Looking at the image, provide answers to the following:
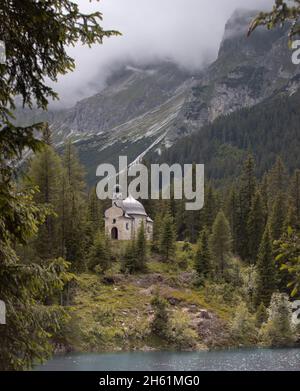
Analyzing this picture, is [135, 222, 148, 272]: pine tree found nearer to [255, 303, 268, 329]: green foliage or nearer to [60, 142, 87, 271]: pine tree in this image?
[60, 142, 87, 271]: pine tree

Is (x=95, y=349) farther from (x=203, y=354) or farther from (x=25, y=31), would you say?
(x=25, y=31)

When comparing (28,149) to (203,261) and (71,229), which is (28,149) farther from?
(203,261)

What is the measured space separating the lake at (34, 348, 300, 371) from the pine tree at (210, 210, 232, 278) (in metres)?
21.6

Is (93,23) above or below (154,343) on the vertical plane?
above

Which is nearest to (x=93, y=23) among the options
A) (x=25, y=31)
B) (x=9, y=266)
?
(x=25, y=31)

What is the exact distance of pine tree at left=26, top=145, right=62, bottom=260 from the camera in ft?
176

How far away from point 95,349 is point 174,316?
10.6 meters

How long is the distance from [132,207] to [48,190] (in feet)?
113

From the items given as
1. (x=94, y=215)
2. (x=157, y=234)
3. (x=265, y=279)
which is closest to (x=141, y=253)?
(x=157, y=234)

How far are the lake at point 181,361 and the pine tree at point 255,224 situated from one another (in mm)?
29422

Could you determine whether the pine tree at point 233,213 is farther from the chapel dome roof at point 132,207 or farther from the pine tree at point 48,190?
the pine tree at point 48,190

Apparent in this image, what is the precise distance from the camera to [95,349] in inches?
2050

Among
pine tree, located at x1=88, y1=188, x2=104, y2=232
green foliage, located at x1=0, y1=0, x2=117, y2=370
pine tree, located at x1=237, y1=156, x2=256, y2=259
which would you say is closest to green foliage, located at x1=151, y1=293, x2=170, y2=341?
pine tree, located at x1=88, y1=188, x2=104, y2=232

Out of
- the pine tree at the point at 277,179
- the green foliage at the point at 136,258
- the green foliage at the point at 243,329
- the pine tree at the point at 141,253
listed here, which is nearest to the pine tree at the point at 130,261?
the green foliage at the point at 136,258
